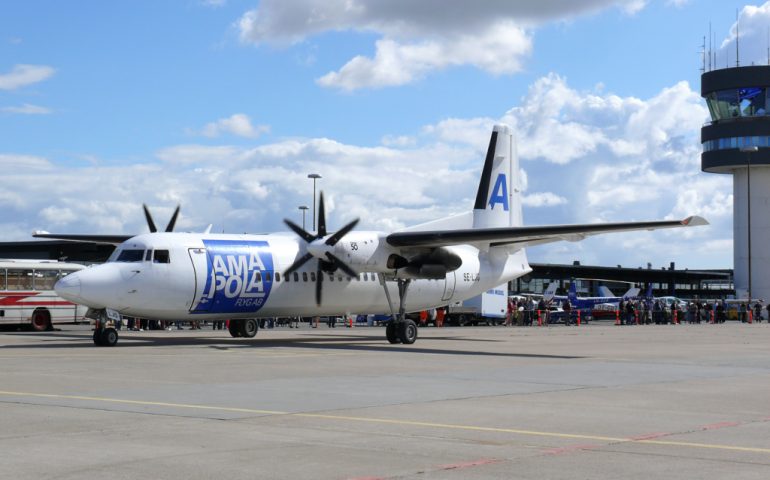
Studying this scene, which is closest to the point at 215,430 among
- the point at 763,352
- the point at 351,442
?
the point at 351,442

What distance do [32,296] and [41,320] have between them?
Answer: 1.24 metres

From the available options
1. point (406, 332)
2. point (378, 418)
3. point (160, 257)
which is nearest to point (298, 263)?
point (406, 332)

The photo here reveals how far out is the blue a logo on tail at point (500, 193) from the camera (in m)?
36.5

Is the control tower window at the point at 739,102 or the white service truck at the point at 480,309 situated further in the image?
the control tower window at the point at 739,102

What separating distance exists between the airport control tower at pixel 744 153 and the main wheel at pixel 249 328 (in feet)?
212

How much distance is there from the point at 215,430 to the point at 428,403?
3.79m

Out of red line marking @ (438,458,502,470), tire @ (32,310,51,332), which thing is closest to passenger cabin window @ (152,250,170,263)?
tire @ (32,310,51,332)

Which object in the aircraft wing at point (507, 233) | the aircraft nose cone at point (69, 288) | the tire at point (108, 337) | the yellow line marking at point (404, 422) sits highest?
the aircraft wing at point (507, 233)

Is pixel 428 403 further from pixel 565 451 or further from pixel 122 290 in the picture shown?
pixel 122 290

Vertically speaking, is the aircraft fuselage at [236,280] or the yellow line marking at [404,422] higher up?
the aircraft fuselage at [236,280]

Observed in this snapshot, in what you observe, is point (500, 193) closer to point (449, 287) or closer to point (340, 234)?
point (449, 287)

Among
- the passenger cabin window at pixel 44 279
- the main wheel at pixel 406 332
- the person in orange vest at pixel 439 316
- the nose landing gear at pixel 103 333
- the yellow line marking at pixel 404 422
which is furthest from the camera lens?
the person in orange vest at pixel 439 316

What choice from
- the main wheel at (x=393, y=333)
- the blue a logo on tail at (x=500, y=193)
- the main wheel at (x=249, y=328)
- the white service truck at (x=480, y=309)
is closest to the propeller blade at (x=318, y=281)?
the main wheel at (x=249, y=328)

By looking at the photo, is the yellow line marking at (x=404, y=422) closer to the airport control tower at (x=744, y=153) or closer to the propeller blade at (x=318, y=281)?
the propeller blade at (x=318, y=281)
